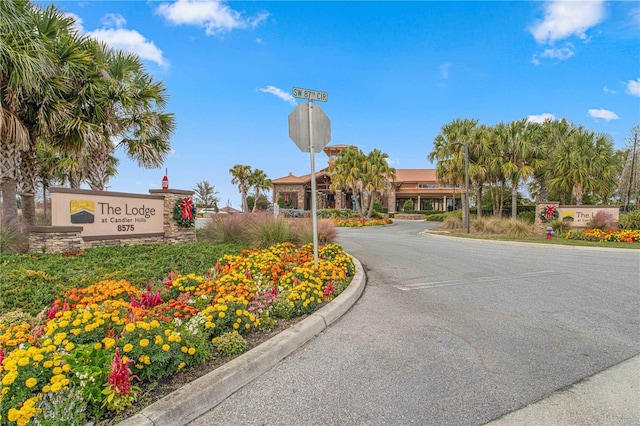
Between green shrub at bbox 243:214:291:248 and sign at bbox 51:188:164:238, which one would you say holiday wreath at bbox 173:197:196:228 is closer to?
sign at bbox 51:188:164:238

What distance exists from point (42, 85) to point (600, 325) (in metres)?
13.3

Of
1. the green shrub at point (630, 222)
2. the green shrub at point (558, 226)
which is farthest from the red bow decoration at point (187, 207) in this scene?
the green shrub at point (630, 222)

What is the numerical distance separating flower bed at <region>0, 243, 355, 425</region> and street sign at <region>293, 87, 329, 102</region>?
3.54 metres

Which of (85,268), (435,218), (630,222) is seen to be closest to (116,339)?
(85,268)

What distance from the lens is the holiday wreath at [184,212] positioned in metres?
11.5

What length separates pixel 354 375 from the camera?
10.7ft

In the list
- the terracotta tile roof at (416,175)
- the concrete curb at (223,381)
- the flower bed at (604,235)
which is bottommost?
the flower bed at (604,235)

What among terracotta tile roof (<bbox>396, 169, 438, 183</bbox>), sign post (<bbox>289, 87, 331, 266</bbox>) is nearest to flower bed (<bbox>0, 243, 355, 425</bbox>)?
sign post (<bbox>289, 87, 331, 266</bbox>)

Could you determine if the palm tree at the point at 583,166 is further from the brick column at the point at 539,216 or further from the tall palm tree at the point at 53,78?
the tall palm tree at the point at 53,78

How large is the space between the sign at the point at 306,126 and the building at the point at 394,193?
137ft

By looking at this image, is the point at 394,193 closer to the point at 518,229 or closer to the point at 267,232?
the point at 518,229

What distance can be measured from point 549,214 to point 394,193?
3079 cm

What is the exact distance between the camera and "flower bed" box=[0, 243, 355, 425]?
2.31m

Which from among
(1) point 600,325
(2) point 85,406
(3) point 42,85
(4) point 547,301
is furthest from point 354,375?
(3) point 42,85
